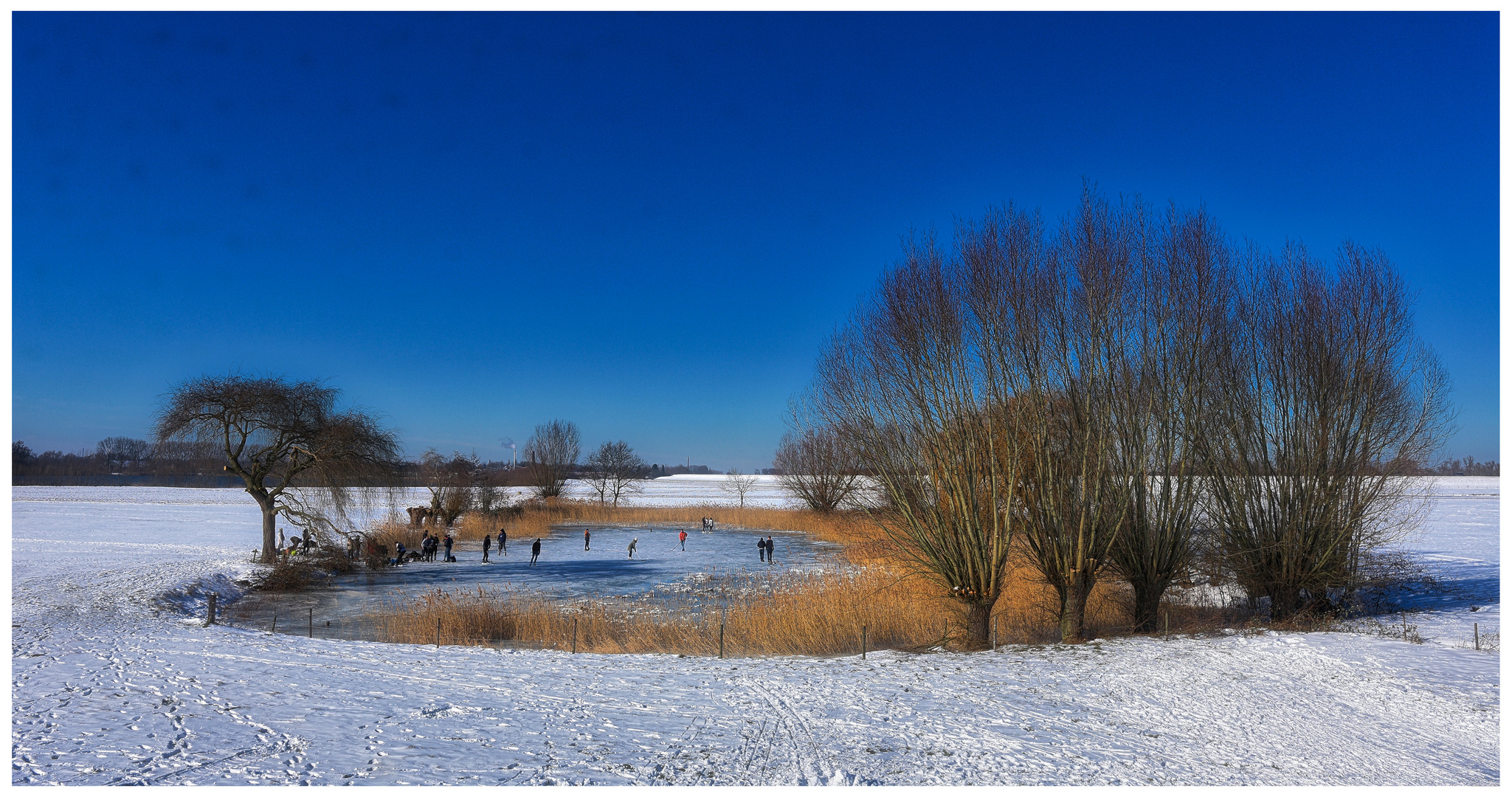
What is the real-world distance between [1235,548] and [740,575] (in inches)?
562

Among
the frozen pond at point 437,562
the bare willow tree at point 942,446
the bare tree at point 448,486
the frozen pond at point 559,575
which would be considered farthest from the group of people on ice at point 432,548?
the bare willow tree at point 942,446

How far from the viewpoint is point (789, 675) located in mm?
10523

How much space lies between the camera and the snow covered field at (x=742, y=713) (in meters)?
6.52

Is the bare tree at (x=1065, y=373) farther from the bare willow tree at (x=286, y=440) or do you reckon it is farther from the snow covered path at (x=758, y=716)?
the bare willow tree at (x=286, y=440)

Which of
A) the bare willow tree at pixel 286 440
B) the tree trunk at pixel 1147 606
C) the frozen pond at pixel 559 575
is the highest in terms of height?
the bare willow tree at pixel 286 440

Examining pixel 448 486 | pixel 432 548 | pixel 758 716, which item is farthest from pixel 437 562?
pixel 758 716

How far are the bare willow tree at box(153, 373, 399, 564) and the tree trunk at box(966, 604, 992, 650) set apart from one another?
20796 millimetres

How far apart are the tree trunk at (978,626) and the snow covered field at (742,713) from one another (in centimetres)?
53

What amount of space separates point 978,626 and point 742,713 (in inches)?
256

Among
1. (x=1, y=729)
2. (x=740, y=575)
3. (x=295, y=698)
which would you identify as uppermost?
(x=1, y=729)

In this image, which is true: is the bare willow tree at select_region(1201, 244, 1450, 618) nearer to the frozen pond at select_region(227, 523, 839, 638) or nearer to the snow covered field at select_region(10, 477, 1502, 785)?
the snow covered field at select_region(10, 477, 1502, 785)

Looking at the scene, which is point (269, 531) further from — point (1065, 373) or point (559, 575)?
point (1065, 373)

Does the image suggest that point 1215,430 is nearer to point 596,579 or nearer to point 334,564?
point 596,579

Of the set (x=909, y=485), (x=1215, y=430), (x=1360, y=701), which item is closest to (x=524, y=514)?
(x=909, y=485)
